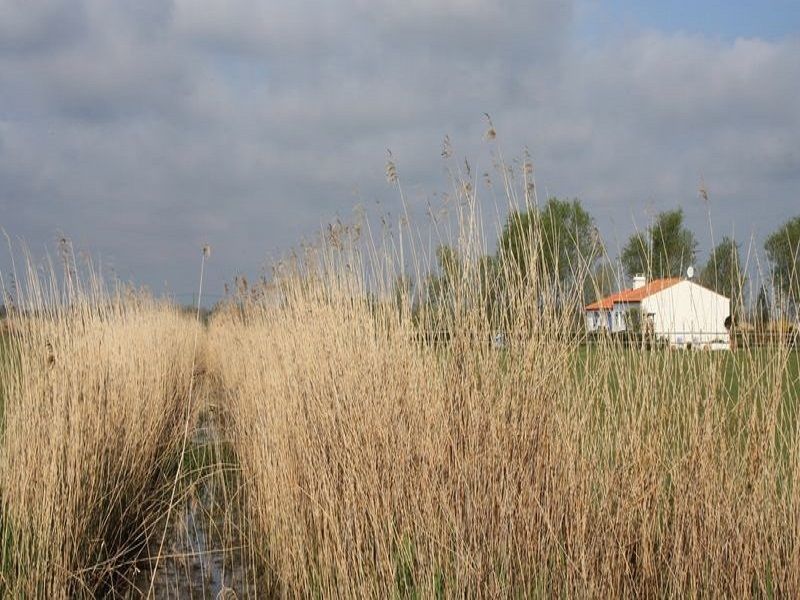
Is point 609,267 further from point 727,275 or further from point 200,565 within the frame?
point 200,565

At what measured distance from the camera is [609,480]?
232cm

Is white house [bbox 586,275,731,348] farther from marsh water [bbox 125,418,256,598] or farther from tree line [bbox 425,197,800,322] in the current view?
marsh water [bbox 125,418,256,598]

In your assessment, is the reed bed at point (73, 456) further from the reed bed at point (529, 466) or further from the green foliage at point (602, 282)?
the green foliage at point (602, 282)

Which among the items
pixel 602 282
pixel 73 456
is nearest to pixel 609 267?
pixel 602 282

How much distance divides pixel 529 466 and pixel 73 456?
2.26 m

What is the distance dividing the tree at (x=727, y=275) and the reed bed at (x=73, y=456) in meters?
2.70

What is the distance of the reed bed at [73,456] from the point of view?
10.3ft

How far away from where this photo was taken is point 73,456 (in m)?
3.48

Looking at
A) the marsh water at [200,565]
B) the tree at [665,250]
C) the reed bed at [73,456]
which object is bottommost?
the marsh water at [200,565]

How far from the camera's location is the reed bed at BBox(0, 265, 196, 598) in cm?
315

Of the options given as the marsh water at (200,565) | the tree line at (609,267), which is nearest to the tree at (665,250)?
the tree line at (609,267)

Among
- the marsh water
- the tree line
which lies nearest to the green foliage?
the tree line

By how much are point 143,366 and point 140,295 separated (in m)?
4.17

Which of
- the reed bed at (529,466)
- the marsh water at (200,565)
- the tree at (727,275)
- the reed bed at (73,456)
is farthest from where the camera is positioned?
the marsh water at (200,565)
